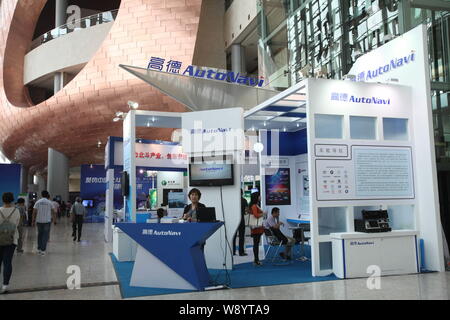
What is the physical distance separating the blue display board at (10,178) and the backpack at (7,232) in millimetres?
9381

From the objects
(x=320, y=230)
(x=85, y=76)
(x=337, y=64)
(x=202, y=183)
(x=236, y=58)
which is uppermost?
(x=236, y=58)

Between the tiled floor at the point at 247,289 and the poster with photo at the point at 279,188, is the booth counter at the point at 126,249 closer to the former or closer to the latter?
A: the tiled floor at the point at 247,289

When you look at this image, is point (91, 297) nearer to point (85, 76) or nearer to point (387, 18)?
point (387, 18)

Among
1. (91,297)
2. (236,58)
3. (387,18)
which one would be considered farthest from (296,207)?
(236,58)

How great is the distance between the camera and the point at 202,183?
6895 millimetres

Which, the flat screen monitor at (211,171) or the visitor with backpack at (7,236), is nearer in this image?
the visitor with backpack at (7,236)

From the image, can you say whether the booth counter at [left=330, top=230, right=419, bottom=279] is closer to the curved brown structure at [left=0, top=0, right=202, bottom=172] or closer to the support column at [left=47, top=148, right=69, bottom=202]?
the curved brown structure at [left=0, top=0, right=202, bottom=172]

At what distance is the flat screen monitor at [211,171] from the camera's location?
678cm

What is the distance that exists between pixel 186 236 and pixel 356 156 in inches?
112

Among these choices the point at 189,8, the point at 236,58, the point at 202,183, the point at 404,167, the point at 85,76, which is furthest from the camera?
the point at 236,58

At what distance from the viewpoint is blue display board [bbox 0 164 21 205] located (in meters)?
13.5

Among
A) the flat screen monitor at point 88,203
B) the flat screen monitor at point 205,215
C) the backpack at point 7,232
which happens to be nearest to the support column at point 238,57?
the flat screen monitor at point 88,203

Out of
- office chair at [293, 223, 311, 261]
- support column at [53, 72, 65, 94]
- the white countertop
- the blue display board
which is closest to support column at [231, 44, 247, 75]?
support column at [53, 72, 65, 94]

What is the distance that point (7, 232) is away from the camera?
5004mm
